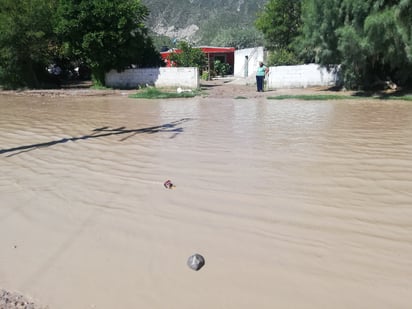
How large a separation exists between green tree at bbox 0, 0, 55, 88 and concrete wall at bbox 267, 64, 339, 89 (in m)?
12.3

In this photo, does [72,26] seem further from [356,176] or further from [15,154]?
[356,176]

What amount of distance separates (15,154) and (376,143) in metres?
6.02

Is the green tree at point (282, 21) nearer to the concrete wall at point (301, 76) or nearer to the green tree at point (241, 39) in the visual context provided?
the concrete wall at point (301, 76)

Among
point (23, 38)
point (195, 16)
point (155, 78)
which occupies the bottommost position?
point (155, 78)

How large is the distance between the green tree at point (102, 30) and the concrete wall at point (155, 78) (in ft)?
2.14

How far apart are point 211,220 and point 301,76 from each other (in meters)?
18.2

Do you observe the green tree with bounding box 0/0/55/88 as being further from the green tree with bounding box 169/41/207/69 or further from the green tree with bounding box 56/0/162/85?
the green tree with bounding box 169/41/207/69

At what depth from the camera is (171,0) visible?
108062 mm

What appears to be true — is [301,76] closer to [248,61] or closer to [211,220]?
[248,61]

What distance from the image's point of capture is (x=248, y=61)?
3162 centimetres

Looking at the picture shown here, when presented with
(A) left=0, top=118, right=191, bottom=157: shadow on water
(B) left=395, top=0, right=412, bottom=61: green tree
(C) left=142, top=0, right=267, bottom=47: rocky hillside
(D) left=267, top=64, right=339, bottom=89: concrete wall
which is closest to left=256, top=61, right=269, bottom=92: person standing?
(D) left=267, top=64, right=339, bottom=89: concrete wall

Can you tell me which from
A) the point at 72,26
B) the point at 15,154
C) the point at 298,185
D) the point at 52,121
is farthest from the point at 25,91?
the point at 298,185

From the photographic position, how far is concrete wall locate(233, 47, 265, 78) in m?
30.1

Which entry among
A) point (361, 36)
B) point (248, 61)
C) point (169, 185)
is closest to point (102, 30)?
point (361, 36)
